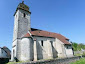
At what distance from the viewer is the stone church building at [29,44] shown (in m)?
20.3

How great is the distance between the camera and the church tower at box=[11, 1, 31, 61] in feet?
71.2

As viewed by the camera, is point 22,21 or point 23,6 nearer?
point 22,21

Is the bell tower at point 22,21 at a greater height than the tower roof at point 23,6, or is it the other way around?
the tower roof at point 23,6

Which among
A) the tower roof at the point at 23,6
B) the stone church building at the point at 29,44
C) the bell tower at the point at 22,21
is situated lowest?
the stone church building at the point at 29,44

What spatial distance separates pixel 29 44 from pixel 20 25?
21.9 feet

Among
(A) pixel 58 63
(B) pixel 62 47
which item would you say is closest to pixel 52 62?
(A) pixel 58 63

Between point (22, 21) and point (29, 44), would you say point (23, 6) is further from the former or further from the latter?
point (29, 44)

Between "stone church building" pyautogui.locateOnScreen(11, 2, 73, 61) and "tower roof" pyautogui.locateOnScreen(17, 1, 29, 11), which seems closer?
"stone church building" pyautogui.locateOnScreen(11, 2, 73, 61)

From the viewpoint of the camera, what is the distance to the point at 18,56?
66.7ft

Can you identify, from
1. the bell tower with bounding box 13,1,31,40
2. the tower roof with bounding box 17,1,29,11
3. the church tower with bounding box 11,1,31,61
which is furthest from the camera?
the tower roof with bounding box 17,1,29,11

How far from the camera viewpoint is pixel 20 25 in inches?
907

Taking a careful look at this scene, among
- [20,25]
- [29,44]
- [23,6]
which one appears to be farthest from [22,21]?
[29,44]

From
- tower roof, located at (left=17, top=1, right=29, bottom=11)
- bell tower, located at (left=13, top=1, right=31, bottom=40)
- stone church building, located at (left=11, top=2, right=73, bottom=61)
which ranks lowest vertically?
stone church building, located at (left=11, top=2, right=73, bottom=61)

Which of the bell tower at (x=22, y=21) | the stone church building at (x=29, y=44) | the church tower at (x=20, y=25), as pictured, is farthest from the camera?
the bell tower at (x=22, y=21)
